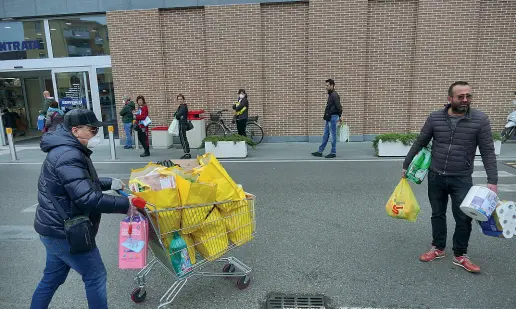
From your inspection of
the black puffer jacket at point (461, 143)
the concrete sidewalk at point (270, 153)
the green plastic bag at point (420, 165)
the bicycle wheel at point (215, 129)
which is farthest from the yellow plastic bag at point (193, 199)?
the bicycle wheel at point (215, 129)

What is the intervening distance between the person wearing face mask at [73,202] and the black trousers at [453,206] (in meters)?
3.23

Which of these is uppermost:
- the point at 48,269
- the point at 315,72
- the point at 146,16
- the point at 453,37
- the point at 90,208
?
the point at 146,16

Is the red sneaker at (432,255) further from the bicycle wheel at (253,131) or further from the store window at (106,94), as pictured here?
the store window at (106,94)

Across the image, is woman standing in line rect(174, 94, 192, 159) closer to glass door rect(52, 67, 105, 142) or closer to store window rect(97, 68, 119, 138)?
store window rect(97, 68, 119, 138)

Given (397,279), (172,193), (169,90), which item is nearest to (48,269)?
(172,193)

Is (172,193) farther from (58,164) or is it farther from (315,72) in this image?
(315,72)

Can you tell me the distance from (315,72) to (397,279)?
31.3ft

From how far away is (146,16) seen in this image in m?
12.5

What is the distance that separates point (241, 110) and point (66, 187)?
9377 millimetres

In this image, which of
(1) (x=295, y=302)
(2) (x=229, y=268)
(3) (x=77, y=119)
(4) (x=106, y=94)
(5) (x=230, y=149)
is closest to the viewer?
(3) (x=77, y=119)

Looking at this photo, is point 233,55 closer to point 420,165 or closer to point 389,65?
point 389,65

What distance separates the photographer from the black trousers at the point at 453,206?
3.85 meters

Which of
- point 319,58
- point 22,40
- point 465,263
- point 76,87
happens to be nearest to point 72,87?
point 76,87

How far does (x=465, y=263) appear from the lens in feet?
12.9
